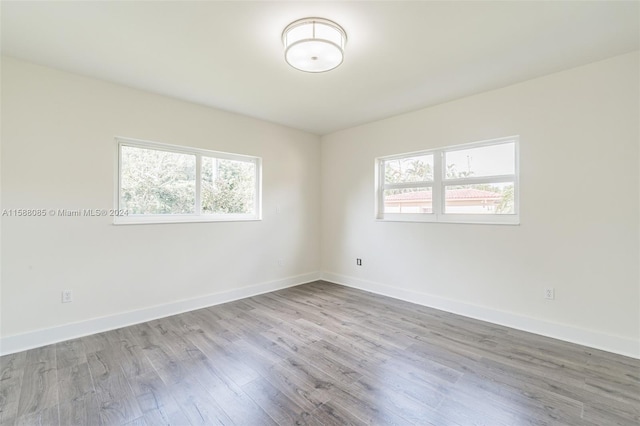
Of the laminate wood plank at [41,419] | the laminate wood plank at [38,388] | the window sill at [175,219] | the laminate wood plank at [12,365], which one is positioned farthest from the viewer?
the window sill at [175,219]

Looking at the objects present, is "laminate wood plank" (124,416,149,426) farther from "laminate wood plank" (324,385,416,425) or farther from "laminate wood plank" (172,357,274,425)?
"laminate wood plank" (324,385,416,425)

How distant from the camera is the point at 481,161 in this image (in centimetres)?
328

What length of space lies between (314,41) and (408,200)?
257 cm

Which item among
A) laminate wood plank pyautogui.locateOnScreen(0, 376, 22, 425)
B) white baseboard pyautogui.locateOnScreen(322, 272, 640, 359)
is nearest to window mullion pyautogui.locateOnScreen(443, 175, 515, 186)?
white baseboard pyautogui.locateOnScreen(322, 272, 640, 359)

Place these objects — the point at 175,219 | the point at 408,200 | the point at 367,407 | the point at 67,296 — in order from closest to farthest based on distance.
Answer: the point at 367,407, the point at 67,296, the point at 175,219, the point at 408,200

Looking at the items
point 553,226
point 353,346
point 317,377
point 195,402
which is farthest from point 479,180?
point 195,402

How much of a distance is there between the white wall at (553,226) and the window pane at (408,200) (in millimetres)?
264

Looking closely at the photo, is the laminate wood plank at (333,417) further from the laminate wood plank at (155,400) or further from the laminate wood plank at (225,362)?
the laminate wood plank at (155,400)

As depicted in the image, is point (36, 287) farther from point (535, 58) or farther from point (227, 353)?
point (535, 58)

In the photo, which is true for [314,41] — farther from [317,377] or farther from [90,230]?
[90,230]

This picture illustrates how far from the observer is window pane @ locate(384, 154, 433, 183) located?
376 cm

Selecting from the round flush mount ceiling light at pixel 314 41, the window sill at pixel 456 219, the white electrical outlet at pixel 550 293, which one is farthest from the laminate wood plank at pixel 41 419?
the white electrical outlet at pixel 550 293

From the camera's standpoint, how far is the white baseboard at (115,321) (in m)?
2.44

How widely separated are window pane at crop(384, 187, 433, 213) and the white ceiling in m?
1.25
